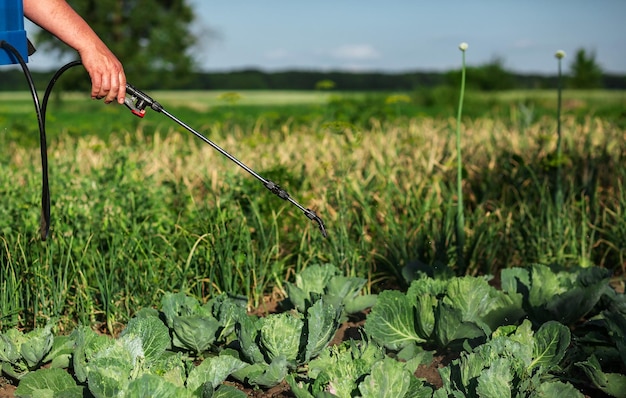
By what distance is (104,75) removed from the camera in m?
2.57

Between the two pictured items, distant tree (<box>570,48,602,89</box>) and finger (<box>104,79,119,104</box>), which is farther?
distant tree (<box>570,48,602,89</box>)

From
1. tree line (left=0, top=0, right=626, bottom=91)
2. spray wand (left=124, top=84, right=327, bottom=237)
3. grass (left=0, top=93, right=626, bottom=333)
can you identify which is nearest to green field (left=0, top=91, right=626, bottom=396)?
grass (left=0, top=93, right=626, bottom=333)

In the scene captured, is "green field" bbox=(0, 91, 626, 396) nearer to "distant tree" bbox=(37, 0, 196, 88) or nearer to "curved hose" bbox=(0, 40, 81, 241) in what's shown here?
"curved hose" bbox=(0, 40, 81, 241)

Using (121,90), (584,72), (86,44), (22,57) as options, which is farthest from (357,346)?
(584,72)

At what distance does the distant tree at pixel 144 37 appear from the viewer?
88.5ft

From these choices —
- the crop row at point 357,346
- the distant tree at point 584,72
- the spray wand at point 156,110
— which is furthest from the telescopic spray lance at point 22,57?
the distant tree at point 584,72

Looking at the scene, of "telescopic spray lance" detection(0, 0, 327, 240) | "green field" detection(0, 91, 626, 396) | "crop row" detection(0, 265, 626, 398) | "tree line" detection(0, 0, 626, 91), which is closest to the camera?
"crop row" detection(0, 265, 626, 398)

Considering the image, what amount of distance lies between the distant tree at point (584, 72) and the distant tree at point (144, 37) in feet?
94.0

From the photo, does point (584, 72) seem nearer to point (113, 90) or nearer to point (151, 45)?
point (151, 45)

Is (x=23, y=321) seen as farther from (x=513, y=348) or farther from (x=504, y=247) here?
(x=504, y=247)

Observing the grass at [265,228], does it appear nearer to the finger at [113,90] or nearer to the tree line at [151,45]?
the finger at [113,90]

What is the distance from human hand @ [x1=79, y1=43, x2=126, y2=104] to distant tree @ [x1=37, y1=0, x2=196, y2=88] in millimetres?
24308

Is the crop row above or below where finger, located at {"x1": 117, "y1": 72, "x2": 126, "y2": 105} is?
below

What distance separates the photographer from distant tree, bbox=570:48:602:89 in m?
47.9
